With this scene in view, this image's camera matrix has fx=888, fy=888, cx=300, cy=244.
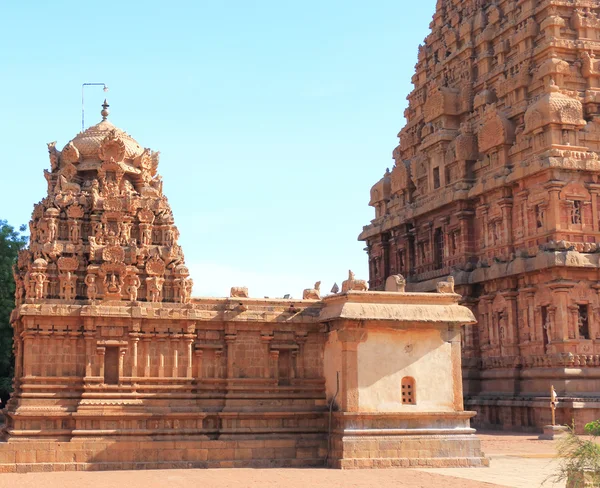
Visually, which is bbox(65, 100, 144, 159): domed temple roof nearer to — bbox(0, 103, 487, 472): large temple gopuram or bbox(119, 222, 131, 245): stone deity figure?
bbox(0, 103, 487, 472): large temple gopuram

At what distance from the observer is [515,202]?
38344 mm

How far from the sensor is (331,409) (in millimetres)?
25047

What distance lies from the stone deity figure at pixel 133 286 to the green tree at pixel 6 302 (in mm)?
17209

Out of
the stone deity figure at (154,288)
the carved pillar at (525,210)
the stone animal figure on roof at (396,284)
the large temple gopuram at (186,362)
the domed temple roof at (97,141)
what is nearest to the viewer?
the large temple gopuram at (186,362)

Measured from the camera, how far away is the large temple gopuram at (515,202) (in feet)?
115

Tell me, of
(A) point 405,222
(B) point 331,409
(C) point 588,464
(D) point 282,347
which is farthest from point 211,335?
(A) point 405,222

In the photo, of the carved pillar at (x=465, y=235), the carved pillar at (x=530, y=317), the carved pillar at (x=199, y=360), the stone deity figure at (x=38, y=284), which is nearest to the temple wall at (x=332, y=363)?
the carved pillar at (x=199, y=360)

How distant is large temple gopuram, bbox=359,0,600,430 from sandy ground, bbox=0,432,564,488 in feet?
35.7

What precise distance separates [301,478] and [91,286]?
26.5 feet

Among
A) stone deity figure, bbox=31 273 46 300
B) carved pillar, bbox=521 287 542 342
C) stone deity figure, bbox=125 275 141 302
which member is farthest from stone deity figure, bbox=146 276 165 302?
carved pillar, bbox=521 287 542 342

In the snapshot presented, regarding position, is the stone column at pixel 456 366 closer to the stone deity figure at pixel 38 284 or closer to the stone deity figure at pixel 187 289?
the stone deity figure at pixel 187 289

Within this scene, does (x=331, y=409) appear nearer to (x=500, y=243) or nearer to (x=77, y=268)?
(x=77, y=268)

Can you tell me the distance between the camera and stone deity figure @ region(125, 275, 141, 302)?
25.1 metres

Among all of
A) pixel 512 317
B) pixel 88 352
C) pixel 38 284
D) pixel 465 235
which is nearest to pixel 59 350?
pixel 88 352
